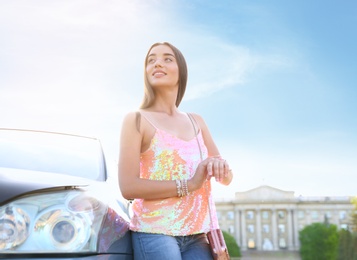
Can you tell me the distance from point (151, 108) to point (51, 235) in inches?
26.7

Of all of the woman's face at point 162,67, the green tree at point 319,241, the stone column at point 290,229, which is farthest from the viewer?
the stone column at point 290,229

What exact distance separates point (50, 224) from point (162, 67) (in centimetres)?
76

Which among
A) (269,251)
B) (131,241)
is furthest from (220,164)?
(269,251)

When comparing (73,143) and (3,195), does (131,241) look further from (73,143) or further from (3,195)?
(73,143)

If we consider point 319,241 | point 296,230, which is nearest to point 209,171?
point 319,241

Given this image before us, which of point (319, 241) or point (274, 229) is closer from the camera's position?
point (319, 241)

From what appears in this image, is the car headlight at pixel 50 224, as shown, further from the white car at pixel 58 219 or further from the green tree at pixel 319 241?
the green tree at pixel 319 241

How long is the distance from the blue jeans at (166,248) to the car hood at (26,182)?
25 cm

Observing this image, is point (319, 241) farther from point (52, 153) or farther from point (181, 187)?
point (181, 187)

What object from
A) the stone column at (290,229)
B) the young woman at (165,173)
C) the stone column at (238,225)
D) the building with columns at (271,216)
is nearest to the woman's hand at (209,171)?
the young woman at (165,173)

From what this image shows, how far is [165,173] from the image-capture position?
1.95m

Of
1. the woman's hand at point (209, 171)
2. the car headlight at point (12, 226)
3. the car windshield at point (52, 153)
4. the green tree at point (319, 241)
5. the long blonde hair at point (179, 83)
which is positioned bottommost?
the green tree at point (319, 241)

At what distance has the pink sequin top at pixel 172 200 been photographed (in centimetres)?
187

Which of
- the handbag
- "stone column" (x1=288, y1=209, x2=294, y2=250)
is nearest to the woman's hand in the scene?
the handbag
